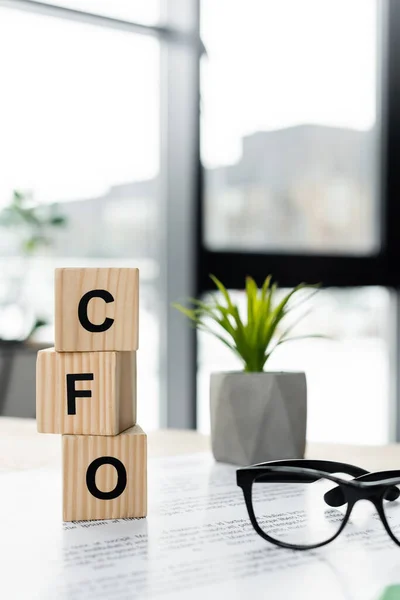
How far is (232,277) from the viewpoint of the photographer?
240cm

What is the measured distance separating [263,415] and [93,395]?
262 millimetres

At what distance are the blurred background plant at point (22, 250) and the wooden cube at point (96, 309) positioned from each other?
59.5 inches

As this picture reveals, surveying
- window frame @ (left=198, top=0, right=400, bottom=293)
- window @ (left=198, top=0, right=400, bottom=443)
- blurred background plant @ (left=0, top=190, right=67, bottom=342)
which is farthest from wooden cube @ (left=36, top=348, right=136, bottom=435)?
window frame @ (left=198, top=0, right=400, bottom=293)

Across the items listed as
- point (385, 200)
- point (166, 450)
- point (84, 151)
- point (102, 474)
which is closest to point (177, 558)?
point (102, 474)

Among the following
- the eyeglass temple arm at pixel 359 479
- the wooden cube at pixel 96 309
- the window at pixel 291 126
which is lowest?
the eyeglass temple arm at pixel 359 479

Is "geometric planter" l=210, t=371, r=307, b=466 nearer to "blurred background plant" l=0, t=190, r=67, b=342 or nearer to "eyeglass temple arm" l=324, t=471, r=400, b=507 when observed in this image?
"eyeglass temple arm" l=324, t=471, r=400, b=507

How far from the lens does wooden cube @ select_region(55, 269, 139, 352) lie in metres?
0.61

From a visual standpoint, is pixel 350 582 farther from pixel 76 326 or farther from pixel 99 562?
pixel 76 326

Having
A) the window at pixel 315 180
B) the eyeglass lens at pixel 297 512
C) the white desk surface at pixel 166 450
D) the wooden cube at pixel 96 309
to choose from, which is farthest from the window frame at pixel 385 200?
the wooden cube at pixel 96 309

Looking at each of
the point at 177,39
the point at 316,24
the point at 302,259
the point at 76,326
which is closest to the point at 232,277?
the point at 302,259

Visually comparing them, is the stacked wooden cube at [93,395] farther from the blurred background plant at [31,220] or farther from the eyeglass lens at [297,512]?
the blurred background plant at [31,220]

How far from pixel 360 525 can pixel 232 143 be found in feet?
6.40

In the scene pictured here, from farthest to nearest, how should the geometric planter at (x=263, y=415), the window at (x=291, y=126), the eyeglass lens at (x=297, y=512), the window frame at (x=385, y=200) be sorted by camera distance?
the window frame at (x=385, y=200) < the window at (x=291, y=126) < the geometric planter at (x=263, y=415) < the eyeglass lens at (x=297, y=512)

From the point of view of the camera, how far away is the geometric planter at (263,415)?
A: 798 mm
